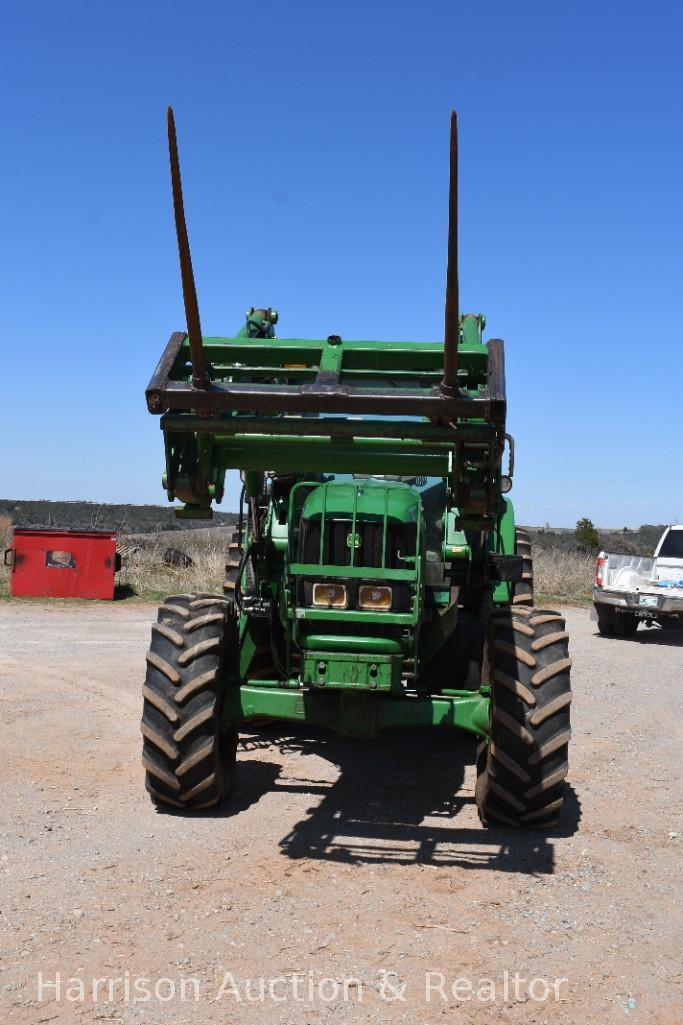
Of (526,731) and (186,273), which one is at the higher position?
(186,273)

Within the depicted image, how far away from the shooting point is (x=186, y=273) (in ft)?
15.5

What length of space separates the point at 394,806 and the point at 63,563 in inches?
513

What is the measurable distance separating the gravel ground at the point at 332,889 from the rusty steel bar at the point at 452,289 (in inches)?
100

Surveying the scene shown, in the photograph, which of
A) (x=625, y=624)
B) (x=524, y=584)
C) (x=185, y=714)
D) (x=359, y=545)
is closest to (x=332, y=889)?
(x=185, y=714)

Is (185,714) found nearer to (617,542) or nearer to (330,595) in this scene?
(330,595)

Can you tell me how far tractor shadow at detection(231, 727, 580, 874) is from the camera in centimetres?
564

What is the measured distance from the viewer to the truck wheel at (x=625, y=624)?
54.6 ft

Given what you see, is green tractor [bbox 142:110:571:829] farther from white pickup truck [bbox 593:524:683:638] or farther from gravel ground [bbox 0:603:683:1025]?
white pickup truck [bbox 593:524:683:638]

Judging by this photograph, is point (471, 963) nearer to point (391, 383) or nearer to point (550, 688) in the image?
point (550, 688)

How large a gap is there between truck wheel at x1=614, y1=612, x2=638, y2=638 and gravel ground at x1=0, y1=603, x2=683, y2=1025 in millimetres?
8242

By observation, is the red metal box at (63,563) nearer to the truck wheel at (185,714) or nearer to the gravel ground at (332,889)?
the gravel ground at (332,889)

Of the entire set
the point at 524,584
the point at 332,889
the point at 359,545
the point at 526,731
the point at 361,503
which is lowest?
the point at 332,889

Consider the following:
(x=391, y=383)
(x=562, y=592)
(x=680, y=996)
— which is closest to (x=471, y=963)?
(x=680, y=996)

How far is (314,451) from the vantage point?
598 cm
